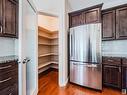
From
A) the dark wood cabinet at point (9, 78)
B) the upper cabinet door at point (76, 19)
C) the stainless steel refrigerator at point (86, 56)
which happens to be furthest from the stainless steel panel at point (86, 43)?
the dark wood cabinet at point (9, 78)

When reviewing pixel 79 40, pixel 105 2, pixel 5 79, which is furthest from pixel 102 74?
pixel 5 79

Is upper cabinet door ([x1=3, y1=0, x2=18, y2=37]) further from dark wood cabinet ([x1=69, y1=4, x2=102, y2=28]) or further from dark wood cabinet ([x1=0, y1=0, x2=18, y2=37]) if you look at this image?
dark wood cabinet ([x1=69, y1=4, x2=102, y2=28])

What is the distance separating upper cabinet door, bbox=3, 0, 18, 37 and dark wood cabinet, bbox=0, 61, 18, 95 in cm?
59

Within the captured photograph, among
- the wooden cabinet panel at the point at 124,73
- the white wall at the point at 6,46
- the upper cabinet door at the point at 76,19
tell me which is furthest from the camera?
the upper cabinet door at the point at 76,19

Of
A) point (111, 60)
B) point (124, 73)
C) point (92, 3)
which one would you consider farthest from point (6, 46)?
point (92, 3)

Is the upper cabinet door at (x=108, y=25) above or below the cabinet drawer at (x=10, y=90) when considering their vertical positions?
above

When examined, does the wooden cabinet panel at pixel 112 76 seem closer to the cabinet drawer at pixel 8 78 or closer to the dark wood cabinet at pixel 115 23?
the dark wood cabinet at pixel 115 23

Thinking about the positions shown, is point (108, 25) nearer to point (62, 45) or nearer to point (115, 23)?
point (115, 23)

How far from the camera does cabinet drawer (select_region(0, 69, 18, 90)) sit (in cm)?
150

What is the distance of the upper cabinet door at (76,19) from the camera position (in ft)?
11.9

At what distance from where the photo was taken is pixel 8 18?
1936 millimetres

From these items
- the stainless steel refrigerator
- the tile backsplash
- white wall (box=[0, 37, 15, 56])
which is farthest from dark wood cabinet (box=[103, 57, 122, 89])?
white wall (box=[0, 37, 15, 56])

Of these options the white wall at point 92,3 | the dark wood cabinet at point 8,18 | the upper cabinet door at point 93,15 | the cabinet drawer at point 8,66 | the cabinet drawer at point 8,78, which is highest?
the white wall at point 92,3

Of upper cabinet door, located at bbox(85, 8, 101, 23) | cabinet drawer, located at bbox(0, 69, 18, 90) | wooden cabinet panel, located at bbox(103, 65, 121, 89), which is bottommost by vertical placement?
wooden cabinet panel, located at bbox(103, 65, 121, 89)
